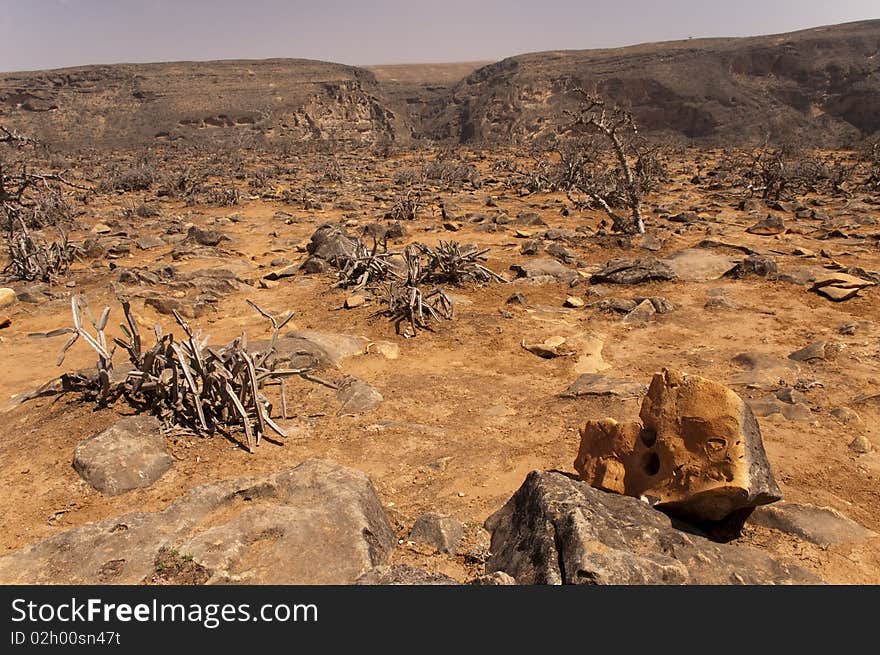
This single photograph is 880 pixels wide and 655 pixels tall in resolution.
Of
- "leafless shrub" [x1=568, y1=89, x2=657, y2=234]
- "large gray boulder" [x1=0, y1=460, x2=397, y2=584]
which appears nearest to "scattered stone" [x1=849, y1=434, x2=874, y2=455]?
"large gray boulder" [x1=0, y1=460, x2=397, y2=584]

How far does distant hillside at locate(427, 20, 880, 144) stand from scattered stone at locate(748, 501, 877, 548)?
118ft

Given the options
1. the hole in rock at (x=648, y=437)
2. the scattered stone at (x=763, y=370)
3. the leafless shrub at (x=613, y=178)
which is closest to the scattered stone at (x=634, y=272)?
the leafless shrub at (x=613, y=178)

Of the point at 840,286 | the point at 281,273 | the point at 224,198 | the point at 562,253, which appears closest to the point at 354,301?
the point at 281,273

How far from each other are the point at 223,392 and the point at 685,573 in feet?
9.36

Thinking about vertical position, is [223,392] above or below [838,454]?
above

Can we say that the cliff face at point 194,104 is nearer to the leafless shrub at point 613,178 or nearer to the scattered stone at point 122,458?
the leafless shrub at point 613,178

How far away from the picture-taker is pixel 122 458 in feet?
11.1

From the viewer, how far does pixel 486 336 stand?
605 centimetres

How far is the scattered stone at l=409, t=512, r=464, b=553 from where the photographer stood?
9.21 feet

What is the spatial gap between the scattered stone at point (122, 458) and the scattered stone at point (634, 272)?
18.8 feet

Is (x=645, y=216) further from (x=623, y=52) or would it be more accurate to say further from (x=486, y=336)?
(x=623, y=52)

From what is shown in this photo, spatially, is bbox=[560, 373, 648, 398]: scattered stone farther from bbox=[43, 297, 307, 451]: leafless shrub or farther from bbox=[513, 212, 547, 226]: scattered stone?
bbox=[513, 212, 547, 226]: scattered stone
